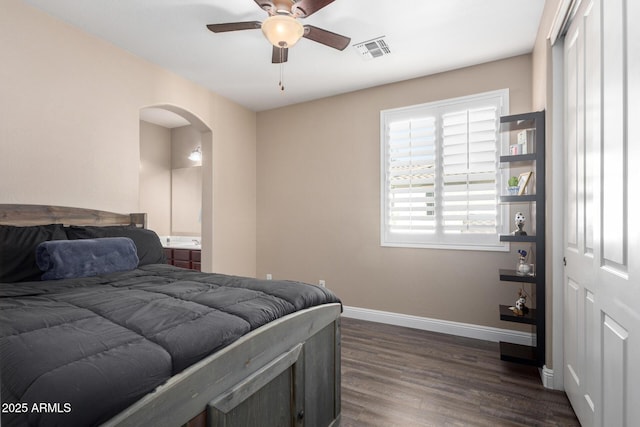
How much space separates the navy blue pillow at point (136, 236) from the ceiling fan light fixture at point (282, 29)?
72.8 inches

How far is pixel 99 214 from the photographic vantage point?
108 inches

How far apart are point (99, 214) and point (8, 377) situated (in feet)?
7.49

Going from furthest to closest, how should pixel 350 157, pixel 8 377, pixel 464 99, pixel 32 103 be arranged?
pixel 350 157, pixel 464 99, pixel 32 103, pixel 8 377

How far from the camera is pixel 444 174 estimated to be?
335 cm

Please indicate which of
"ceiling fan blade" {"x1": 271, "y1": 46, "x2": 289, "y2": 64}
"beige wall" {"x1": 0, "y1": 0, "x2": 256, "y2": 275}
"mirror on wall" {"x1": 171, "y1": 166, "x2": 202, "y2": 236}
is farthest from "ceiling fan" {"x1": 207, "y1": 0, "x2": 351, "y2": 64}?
"mirror on wall" {"x1": 171, "y1": 166, "x2": 202, "y2": 236}

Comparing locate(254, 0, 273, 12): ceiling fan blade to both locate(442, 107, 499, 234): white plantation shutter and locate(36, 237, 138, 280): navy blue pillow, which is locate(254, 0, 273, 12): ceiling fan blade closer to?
locate(36, 237, 138, 280): navy blue pillow

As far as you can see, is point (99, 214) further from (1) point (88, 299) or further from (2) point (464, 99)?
(2) point (464, 99)

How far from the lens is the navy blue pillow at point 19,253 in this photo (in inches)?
77.0

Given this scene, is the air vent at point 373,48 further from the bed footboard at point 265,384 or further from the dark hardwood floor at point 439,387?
the dark hardwood floor at point 439,387

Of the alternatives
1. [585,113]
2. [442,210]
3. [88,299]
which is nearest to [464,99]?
[442,210]

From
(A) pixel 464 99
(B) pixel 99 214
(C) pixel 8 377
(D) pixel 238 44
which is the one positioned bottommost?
(C) pixel 8 377

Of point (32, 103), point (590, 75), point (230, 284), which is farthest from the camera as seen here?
point (32, 103)

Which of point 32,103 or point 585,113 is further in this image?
point 32,103

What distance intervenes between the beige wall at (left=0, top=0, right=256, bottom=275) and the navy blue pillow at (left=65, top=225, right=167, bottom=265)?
12.5 inches
